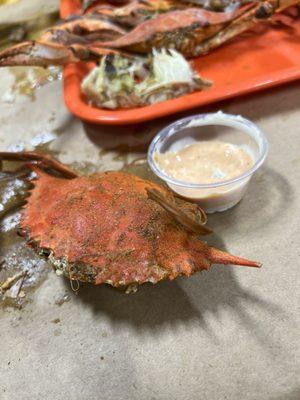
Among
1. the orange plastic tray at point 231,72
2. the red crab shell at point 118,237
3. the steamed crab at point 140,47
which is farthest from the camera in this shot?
the steamed crab at point 140,47

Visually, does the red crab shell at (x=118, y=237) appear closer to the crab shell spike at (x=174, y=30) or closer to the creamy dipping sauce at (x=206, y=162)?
the creamy dipping sauce at (x=206, y=162)

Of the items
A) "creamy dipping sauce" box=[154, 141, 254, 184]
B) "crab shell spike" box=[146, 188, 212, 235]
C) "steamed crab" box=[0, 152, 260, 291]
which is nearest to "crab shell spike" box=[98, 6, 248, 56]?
"creamy dipping sauce" box=[154, 141, 254, 184]

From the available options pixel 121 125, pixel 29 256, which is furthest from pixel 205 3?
pixel 29 256

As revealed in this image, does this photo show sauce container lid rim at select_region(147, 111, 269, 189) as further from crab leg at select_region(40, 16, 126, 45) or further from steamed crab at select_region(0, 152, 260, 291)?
crab leg at select_region(40, 16, 126, 45)

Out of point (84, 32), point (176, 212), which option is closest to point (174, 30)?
point (84, 32)

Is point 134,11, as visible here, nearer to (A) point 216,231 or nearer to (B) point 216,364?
(A) point 216,231

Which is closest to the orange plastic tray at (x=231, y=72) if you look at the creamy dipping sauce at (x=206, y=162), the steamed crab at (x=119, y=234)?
the creamy dipping sauce at (x=206, y=162)
